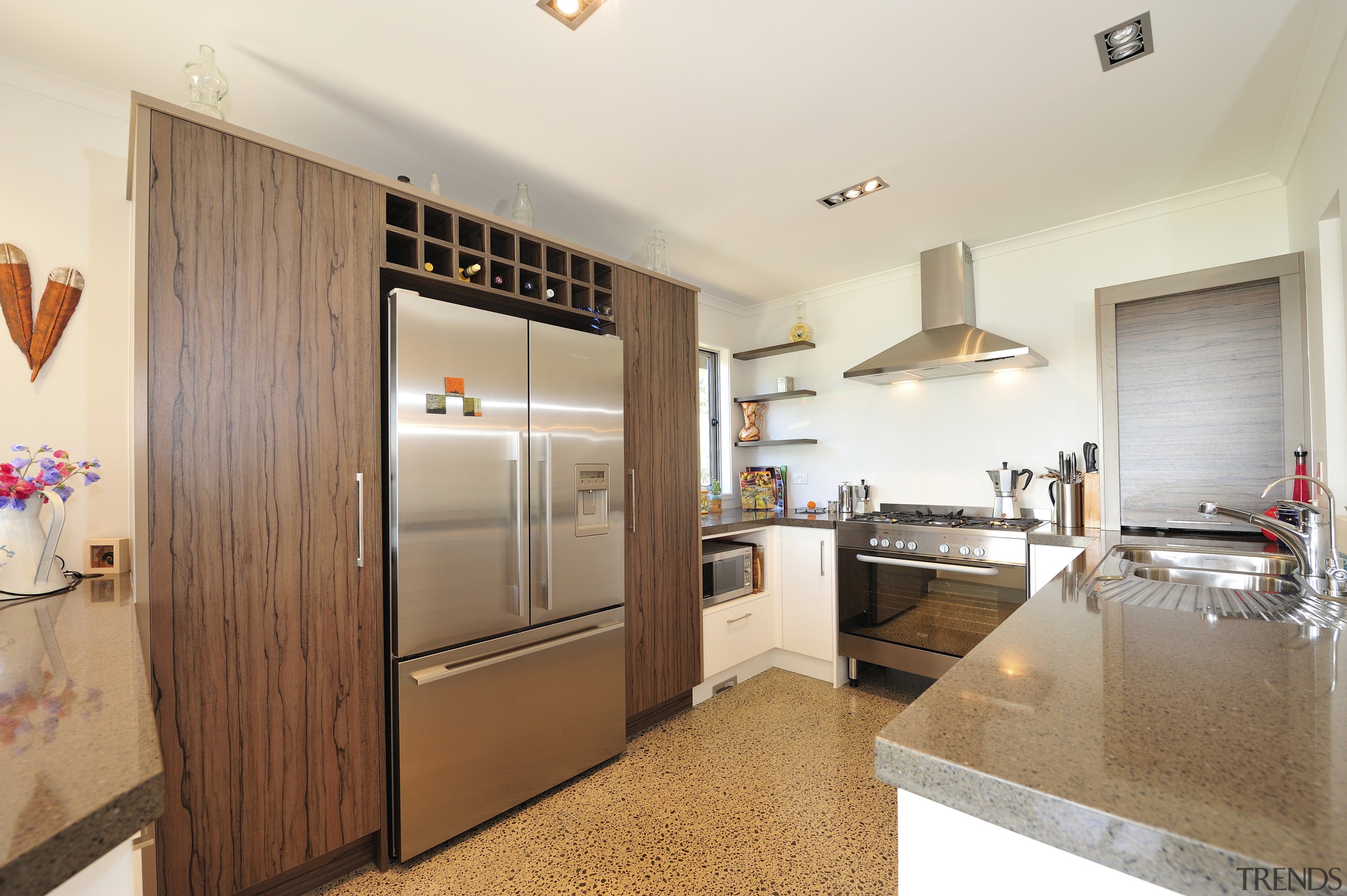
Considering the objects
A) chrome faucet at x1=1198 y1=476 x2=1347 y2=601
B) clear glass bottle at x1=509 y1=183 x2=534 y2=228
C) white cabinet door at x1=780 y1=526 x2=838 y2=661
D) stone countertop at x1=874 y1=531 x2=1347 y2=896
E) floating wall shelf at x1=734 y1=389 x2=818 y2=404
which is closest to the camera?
stone countertop at x1=874 y1=531 x2=1347 y2=896

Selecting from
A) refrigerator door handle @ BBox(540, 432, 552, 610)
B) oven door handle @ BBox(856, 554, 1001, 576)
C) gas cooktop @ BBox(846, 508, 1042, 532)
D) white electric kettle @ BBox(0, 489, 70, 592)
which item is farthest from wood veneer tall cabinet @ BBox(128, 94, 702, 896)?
gas cooktop @ BBox(846, 508, 1042, 532)

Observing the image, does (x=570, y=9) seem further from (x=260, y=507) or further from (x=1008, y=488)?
(x=1008, y=488)

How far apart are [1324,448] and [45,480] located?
4.04 meters

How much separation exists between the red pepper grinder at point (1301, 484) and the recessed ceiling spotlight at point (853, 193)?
1916mm

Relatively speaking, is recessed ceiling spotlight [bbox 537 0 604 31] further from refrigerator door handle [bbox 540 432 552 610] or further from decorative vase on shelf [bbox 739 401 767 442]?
decorative vase on shelf [bbox 739 401 767 442]

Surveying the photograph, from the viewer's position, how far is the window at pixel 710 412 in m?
4.24

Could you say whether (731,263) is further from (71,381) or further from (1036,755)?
(1036,755)

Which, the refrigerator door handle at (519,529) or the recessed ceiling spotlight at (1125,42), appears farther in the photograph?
the refrigerator door handle at (519,529)

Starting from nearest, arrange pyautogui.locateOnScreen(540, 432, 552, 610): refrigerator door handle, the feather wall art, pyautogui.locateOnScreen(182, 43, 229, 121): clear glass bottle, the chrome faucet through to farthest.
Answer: the chrome faucet
pyautogui.locateOnScreen(182, 43, 229, 121): clear glass bottle
the feather wall art
pyautogui.locateOnScreen(540, 432, 552, 610): refrigerator door handle

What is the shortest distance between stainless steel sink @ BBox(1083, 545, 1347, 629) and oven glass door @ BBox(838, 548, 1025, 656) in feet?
2.32

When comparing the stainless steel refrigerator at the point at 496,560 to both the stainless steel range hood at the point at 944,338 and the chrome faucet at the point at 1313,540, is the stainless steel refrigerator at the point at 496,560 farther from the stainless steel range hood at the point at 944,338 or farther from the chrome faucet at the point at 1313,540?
the chrome faucet at the point at 1313,540

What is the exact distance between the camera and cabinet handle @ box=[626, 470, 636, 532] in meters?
2.60

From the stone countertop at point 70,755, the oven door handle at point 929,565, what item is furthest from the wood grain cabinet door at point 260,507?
the oven door handle at point 929,565

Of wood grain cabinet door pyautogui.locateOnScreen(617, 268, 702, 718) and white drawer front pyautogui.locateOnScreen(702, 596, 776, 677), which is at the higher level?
wood grain cabinet door pyautogui.locateOnScreen(617, 268, 702, 718)
